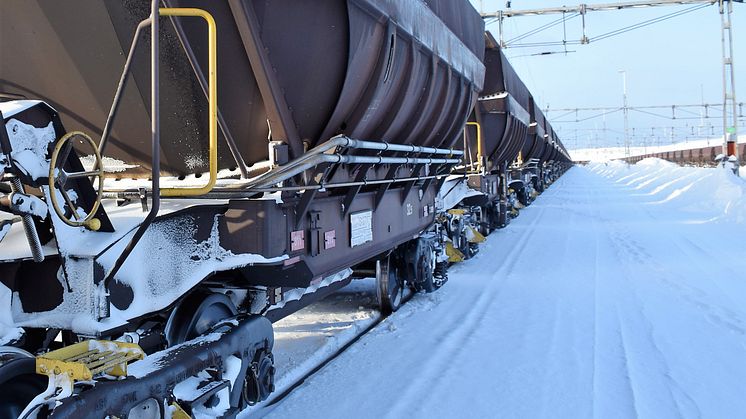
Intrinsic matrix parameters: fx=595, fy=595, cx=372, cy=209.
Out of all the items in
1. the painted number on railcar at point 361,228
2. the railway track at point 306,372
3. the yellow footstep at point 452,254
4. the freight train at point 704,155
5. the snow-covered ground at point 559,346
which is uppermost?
the freight train at point 704,155

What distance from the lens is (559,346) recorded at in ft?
17.9

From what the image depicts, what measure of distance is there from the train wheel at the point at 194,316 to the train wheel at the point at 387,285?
10.4 ft

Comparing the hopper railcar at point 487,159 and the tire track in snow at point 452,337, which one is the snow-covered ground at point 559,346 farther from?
the hopper railcar at point 487,159

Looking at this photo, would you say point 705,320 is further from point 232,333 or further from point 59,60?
point 59,60

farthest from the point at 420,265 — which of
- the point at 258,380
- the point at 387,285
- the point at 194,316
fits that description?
the point at 194,316

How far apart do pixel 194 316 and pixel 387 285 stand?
11.7ft

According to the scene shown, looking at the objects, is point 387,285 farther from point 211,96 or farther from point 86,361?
point 86,361

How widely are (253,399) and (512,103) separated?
11.5m

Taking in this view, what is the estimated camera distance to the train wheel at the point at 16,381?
229cm

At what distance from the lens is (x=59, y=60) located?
3436mm

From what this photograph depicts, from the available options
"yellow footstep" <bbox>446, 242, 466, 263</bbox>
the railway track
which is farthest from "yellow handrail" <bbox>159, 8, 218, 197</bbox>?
"yellow footstep" <bbox>446, 242, 466, 263</bbox>

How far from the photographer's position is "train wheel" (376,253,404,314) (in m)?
6.82

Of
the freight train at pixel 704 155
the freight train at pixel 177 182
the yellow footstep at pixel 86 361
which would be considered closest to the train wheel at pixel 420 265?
the freight train at pixel 177 182

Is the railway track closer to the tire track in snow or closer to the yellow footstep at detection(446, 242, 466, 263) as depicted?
the tire track in snow
